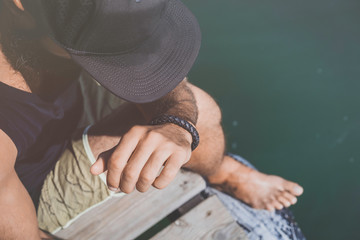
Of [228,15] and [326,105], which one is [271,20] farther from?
[326,105]

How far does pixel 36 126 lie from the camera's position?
35.2 inches

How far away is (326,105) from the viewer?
81.5 inches

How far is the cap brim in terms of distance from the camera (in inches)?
28.5

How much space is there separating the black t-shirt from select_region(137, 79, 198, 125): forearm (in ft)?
0.82

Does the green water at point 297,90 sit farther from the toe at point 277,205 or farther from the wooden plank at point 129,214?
the wooden plank at point 129,214

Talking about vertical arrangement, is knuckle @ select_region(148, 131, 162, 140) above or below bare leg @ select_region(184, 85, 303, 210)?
above

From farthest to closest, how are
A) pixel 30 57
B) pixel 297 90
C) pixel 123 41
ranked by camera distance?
pixel 297 90, pixel 30 57, pixel 123 41

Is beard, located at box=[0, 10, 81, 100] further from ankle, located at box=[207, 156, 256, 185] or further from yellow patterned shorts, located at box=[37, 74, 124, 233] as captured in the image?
ankle, located at box=[207, 156, 256, 185]

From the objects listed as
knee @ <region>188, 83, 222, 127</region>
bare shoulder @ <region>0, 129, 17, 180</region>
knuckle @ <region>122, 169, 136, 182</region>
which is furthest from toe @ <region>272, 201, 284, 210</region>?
bare shoulder @ <region>0, 129, 17, 180</region>

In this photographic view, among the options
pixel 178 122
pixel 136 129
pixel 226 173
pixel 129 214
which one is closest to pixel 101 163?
pixel 136 129

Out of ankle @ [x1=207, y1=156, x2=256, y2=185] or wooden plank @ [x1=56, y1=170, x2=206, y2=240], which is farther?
ankle @ [x1=207, y1=156, x2=256, y2=185]

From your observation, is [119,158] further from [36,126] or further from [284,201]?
[284,201]

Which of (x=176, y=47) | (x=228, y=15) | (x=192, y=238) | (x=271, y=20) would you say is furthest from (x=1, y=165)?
(x=271, y=20)

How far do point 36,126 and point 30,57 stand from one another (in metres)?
0.20
